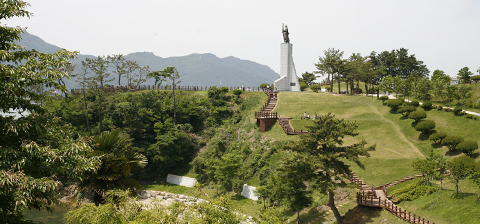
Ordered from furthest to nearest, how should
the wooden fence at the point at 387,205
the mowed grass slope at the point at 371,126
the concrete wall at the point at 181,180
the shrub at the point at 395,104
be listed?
the concrete wall at the point at 181,180, the shrub at the point at 395,104, the mowed grass slope at the point at 371,126, the wooden fence at the point at 387,205

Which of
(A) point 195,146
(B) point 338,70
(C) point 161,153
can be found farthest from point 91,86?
(B) point 338,70

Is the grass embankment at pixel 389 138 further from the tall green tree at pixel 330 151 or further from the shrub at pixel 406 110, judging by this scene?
the tall green tree at pixel 330 151

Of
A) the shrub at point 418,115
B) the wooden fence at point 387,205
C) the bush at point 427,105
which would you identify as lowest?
the wooden fence at point 387,205

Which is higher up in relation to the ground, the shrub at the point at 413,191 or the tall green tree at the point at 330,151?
the tall green tree at the point at 330,151

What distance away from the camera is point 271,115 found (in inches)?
2050

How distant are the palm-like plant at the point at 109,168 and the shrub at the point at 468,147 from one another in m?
29.5

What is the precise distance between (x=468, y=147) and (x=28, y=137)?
1374 inches

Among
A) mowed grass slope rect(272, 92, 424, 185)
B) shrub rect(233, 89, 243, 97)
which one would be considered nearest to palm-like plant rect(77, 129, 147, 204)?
mowed grass slope rect(272, 92, 424, 185)

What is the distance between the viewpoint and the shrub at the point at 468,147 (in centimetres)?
3259

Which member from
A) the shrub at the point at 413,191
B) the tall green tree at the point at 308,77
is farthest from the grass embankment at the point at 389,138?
the tall green tree at the point at 308,77

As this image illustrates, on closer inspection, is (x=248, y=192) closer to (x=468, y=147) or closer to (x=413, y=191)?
(x=413, y=191)

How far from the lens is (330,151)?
28.4 m

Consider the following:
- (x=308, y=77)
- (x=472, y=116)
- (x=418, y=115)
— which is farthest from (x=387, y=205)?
(x=308, y=77)

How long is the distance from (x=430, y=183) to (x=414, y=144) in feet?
35.4
